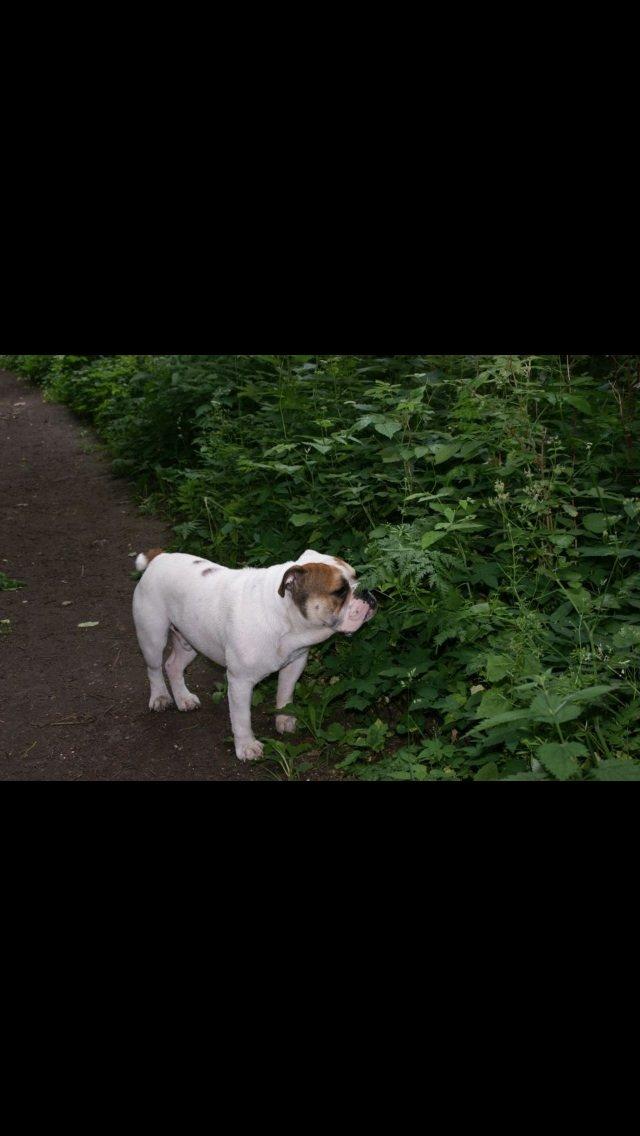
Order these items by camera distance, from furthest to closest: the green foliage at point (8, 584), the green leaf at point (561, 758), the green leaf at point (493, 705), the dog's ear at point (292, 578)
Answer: the green foliage at point (8, 584), the dog's ear at point (292, 578), the green leaf at point (493, 705), the green leaf at point (561, 758)

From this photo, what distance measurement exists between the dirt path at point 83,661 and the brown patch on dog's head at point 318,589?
89cm

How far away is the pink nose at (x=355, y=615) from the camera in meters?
4.05

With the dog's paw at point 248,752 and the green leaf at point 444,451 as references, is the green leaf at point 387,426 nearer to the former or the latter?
the green leaf at point 444,451

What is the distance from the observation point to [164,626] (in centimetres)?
467

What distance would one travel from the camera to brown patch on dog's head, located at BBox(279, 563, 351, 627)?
4.00 metres

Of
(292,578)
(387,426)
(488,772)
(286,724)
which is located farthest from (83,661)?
(488,772)

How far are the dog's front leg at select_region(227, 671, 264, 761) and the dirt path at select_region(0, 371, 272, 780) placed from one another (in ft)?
0.25

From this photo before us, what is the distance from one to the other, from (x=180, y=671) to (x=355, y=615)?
4.42 feet

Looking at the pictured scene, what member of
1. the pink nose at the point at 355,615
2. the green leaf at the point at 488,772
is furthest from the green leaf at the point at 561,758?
the pink nose at the point at 355,615

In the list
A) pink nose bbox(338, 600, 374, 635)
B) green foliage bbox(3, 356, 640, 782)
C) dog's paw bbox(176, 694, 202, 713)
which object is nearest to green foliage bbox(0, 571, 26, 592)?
green foliage bbox(3, 356, 640, 782)

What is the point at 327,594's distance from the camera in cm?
400

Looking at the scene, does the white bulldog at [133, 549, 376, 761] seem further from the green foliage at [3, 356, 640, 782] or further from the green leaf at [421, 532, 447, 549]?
the green leaf at [421, 532, 447, 549]

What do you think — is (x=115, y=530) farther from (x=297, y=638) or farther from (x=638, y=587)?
(x=638, y=587)

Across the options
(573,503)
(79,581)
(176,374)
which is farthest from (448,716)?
(176,374)
